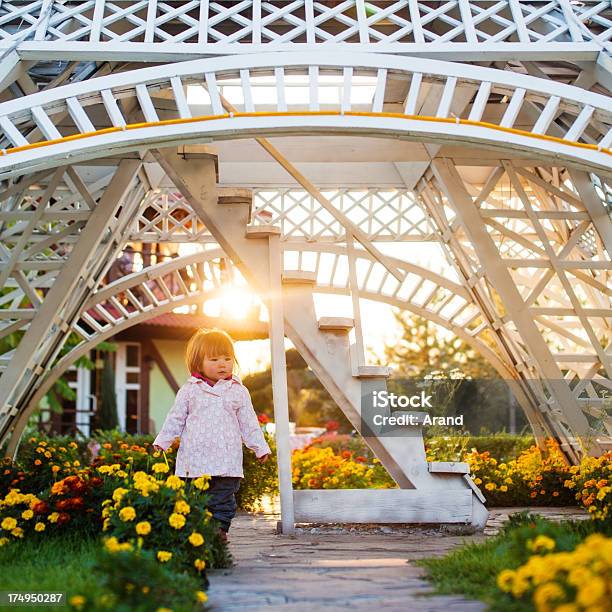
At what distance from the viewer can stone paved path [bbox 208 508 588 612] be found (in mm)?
3340

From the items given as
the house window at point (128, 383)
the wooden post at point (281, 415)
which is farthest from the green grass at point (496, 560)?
the house window at point (128, 383)

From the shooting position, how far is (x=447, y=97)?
17.6 ft

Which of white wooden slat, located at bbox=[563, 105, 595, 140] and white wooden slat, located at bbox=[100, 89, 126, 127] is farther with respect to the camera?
white wooden slat, located at bbox=[563, 105, 595, 140]

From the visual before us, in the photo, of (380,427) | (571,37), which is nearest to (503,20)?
(571,37)

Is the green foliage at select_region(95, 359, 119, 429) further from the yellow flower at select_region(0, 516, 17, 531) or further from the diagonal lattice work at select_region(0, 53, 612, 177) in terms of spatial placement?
the yellow flower at select_region(0, 516, 17, 531)

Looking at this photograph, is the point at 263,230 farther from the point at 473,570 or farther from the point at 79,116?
the point at 473,570

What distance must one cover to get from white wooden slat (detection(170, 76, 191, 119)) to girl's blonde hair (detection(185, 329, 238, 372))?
52.8 inches

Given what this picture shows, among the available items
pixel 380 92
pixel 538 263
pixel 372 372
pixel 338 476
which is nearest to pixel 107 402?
pixel 338 476

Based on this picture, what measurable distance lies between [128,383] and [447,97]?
16567 mm

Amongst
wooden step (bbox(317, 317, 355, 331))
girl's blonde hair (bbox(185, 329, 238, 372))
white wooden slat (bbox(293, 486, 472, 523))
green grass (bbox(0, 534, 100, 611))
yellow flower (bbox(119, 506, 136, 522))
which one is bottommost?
green grass (bbox(0, 534, 100, 611))

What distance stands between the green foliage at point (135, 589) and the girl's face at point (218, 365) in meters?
2.02

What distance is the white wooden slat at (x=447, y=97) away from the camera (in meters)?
5.29

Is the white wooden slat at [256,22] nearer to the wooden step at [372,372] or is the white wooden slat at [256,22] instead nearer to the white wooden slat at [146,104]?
the white wooden slat at [146,104]

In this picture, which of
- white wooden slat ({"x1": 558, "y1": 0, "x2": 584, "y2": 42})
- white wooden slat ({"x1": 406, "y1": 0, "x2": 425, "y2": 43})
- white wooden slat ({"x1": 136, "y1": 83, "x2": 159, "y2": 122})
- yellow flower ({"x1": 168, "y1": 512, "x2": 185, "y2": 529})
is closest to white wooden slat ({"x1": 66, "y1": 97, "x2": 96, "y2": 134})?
white wooden slat ({"x1": 136, "y1": 83, "x2": 159, "y2": 122})
